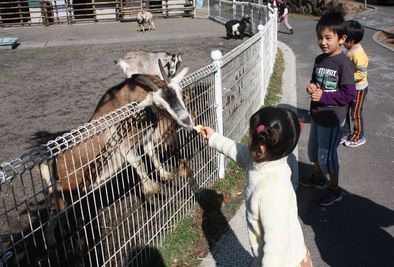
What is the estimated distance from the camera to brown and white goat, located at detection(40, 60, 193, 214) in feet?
10.8

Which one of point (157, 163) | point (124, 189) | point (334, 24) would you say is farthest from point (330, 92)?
point (124, 189)

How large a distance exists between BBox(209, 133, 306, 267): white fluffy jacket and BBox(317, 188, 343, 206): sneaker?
1987 mm

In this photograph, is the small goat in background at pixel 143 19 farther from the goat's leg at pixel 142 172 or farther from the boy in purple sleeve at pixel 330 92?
the goat's leg at pixel 142 172

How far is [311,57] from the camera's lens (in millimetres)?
13023

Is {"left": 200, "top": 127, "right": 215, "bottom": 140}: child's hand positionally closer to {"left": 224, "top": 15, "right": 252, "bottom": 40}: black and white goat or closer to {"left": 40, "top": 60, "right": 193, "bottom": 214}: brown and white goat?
{"left": 40, "top": 60, "right": 193, "bottom": 214}: brown and white goat

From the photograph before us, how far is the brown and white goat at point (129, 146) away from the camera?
3.28 m

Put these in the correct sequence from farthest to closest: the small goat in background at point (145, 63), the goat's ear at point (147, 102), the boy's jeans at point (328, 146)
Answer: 1. the small goat in background at point (145, 63)
2. the boy's jeans at point (328, 146)
3. the goat's ear at point (147, 102)

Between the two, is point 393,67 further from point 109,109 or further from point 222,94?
point 109,109

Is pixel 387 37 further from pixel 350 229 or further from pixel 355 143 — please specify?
pixel 350 229

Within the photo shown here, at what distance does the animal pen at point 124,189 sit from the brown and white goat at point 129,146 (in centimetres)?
2

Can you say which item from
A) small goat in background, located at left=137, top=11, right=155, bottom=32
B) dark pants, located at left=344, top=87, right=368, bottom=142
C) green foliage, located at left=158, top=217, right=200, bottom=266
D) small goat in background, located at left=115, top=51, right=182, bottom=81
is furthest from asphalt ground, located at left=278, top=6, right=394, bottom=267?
small goat in background, located at left=137, top=11, right=155, bottom=32

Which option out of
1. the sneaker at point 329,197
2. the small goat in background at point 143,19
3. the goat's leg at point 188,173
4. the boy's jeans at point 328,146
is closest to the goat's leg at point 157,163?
the goat's leg at point 188,173

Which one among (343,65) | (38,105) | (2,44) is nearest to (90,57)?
(2,44)

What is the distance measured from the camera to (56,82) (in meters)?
11.6
